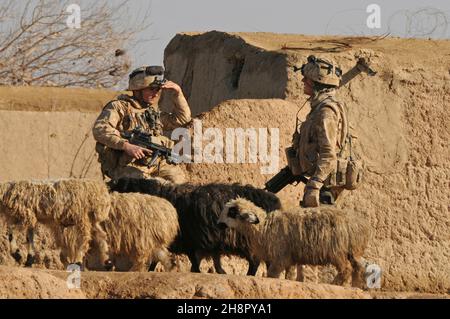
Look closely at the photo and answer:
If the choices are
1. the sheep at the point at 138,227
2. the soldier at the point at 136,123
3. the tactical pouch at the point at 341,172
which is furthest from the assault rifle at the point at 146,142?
the tactical pouch at the point at 341,172

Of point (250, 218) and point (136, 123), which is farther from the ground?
point (136, 123)

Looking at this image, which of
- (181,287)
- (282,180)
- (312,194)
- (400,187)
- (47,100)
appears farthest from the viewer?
(47,100)

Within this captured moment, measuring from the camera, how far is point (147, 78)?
15.4 meters

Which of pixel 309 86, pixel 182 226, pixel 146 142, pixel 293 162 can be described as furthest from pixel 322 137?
pixel 146 142

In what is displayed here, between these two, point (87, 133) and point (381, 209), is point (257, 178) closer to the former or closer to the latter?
point (381, 209)

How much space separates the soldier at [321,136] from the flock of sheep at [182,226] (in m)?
0.37

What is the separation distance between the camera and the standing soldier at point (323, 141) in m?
14.6

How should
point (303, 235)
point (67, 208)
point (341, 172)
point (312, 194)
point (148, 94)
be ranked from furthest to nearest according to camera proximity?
1. point (148, 94)
2. point (341, 172)
3. point (312, 194)
4. point (67, 208)
5. point (303, 235)

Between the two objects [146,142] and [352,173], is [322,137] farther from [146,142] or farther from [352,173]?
[146,142]

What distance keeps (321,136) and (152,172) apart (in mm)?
1615

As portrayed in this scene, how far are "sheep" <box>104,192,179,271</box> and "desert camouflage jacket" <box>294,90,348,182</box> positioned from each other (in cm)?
123

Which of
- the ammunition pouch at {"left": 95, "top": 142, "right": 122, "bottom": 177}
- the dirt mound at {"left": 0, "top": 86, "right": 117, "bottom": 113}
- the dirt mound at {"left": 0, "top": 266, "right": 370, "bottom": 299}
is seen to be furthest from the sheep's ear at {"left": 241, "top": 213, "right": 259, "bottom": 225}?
the dirt mound at {"left": 0, "top": 86, "right": 117, "bottom": 113}

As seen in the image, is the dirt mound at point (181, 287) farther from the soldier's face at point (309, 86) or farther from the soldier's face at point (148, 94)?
the soldier's face at point (148, 94)

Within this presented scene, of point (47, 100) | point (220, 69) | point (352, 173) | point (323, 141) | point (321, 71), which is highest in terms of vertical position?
point (321, 71)
